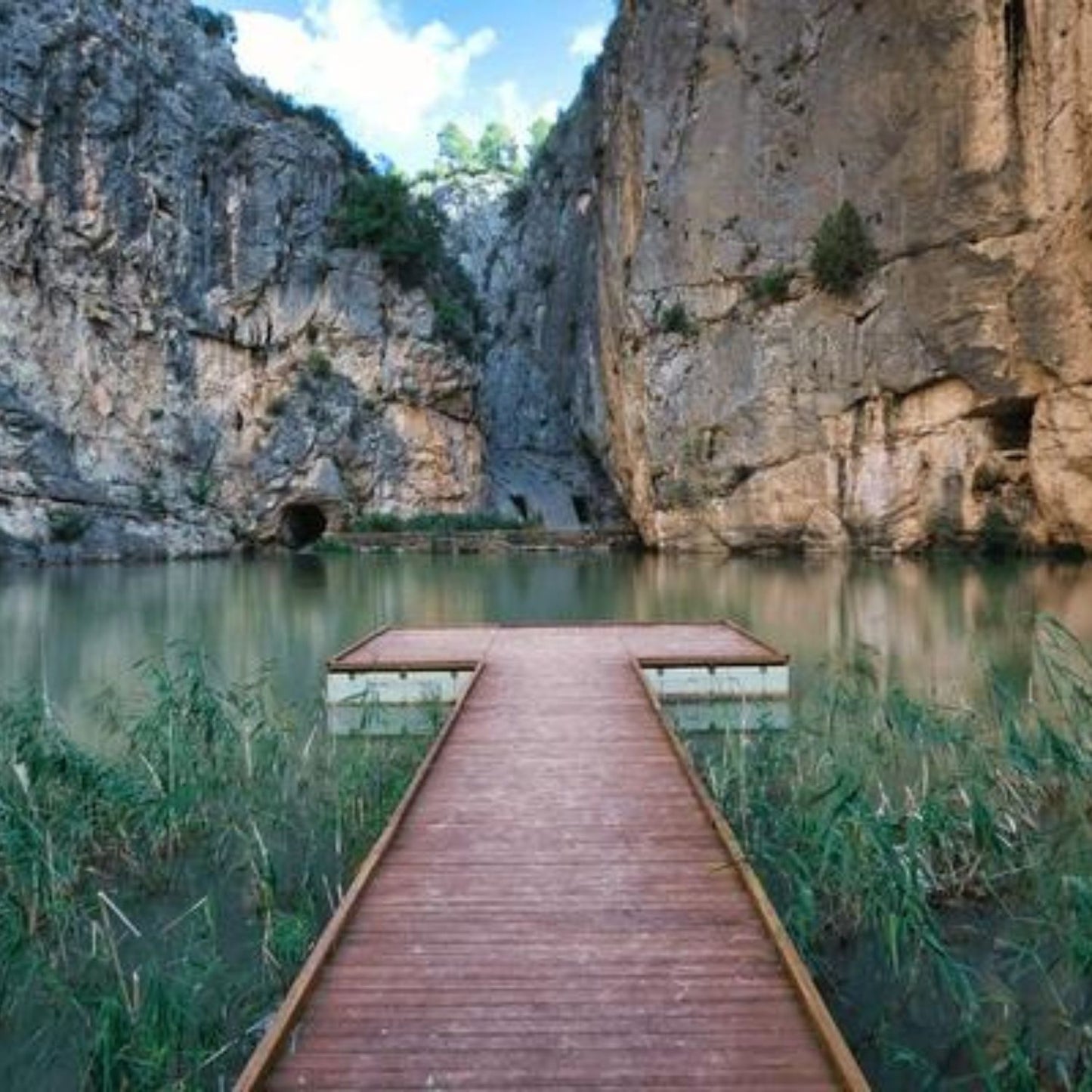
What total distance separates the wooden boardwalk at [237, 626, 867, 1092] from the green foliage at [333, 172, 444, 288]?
42306mm

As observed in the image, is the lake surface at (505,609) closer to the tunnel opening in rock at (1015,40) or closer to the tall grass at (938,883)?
the tall grass at (938,883)

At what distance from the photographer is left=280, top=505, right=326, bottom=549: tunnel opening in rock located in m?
43.6

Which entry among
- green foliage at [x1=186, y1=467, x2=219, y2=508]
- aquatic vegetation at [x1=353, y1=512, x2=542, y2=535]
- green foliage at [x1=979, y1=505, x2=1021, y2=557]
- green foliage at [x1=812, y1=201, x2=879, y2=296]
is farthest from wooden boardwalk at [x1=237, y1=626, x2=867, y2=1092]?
green foliage at [x1=186, y1=467, x2=219, y2=508]

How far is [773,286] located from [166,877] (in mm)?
31342

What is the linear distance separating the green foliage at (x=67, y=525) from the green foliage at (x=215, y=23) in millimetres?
Result: 24863

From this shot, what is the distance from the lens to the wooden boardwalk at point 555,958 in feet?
9.75

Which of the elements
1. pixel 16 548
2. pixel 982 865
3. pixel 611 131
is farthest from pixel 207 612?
pixel 611 131

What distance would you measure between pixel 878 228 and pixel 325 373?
24.2 metres

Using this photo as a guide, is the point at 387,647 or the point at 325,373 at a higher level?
the point at 325,373

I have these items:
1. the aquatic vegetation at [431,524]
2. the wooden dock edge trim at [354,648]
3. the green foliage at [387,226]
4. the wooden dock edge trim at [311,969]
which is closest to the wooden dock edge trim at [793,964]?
the wooden dock edge trim at [311,969]

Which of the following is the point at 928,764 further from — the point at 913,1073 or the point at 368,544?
the point at 368,544

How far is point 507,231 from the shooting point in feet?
214

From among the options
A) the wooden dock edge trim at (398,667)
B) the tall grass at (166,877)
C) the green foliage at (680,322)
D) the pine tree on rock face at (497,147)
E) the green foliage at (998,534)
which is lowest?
the tall grass at (166,877)

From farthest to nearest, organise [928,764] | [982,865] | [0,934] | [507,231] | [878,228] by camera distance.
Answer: [507,231] < [878,228] < [928,764] < [982,865] < [0,934]
